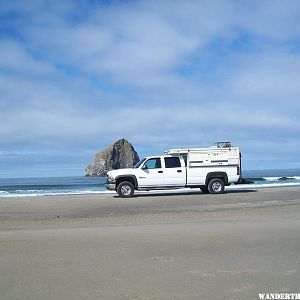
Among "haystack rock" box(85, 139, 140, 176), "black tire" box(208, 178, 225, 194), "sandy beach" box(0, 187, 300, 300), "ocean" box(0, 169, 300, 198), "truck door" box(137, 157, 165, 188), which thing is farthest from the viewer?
"haystack rock" box(85, 139, 140, 176)

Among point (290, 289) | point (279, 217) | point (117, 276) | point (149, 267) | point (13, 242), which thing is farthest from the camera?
point (279, 217)

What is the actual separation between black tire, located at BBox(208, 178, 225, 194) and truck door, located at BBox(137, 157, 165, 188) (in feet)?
8.49

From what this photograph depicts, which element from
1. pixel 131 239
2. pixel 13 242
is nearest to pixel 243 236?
pixel 131 239

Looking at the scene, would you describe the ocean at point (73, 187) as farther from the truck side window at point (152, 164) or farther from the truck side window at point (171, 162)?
the truck side window at point (152, 164)

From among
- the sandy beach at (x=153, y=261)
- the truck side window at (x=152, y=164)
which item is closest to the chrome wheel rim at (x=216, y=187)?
the truck side window at (x=152, y=164)

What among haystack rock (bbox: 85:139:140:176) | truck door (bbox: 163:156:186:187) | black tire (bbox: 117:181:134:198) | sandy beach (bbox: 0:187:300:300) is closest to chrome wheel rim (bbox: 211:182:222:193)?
truck door (bbox: 163:156:186:187)

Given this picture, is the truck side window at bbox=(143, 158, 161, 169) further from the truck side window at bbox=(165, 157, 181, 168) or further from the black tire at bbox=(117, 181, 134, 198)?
the black tire at bbox=(117, 181, 134, 198)

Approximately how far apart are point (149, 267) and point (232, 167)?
52.4ft

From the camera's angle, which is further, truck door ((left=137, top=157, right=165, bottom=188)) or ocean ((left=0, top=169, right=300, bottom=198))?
ocean ((left=0, top=169, right=300, bottom=198))

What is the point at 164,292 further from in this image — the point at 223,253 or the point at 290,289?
the point at 223,253

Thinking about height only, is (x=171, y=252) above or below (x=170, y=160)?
below

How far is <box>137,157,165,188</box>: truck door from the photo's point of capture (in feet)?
66.4

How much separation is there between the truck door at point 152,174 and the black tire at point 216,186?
102 inches

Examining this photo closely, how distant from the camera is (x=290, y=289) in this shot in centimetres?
453
